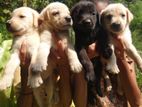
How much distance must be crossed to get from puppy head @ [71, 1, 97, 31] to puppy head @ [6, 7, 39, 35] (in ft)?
0.78

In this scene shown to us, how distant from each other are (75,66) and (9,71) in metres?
0.38

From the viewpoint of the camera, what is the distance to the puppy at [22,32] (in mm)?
2920

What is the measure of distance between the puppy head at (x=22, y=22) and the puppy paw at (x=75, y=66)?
1.07 ft

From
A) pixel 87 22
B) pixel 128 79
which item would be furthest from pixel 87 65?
pixel 128 79

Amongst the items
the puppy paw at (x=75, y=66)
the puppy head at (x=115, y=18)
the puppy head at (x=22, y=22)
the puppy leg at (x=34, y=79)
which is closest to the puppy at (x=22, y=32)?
the puppy head at (x=22, y=22)

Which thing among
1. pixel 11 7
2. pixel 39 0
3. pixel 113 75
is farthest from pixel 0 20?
pixel 113 75

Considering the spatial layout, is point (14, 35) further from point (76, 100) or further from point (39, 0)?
point (39, 0)

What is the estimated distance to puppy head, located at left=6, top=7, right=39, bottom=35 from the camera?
2.93 m

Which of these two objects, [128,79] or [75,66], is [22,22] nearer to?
[75,66]

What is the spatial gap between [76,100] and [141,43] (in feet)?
16.3

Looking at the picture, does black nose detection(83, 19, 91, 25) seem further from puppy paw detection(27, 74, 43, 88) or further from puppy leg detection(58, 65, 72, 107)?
puppy paw detection(27, 74, 43, 88)

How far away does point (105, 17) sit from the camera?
9.95 feet

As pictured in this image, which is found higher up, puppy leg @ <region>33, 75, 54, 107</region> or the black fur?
the black fur

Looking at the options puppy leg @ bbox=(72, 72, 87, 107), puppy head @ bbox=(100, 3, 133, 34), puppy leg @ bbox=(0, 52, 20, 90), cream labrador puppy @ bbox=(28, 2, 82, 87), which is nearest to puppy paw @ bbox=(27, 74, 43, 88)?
cream labrador puppy @ bbox=(28, 2, 82, 87)
